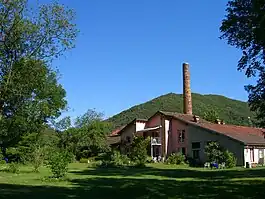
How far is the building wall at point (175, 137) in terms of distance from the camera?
194ft

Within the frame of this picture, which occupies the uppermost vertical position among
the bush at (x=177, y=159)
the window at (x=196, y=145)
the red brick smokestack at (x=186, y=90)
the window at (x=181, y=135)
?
the red brick smokestack at (x=186, y=90)

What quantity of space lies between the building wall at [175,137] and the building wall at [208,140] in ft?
6.15

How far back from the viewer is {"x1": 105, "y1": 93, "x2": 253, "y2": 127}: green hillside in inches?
4644

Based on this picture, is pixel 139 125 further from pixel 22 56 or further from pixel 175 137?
pixel 22 56

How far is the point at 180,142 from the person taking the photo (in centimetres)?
5975

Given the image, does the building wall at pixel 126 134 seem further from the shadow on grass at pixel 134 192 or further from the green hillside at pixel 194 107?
the green hillside at pixel 194 107

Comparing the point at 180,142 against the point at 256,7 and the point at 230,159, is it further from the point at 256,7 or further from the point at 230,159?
the point at 256,7

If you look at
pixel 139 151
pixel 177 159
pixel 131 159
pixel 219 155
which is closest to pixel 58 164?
pixel 219 155

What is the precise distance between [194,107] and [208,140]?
223 ft

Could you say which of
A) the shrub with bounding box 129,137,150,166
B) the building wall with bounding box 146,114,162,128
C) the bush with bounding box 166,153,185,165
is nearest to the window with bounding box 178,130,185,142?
the shrub with bounding box 129,137,150,166

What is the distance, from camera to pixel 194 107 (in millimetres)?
120562

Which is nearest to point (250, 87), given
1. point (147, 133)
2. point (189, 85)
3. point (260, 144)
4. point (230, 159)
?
point (230, 159)

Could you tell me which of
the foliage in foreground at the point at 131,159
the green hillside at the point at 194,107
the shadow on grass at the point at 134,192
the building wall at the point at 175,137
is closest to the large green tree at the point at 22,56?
the shadow on grass at the point at 134,192

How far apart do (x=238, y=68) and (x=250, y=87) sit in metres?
1.14
